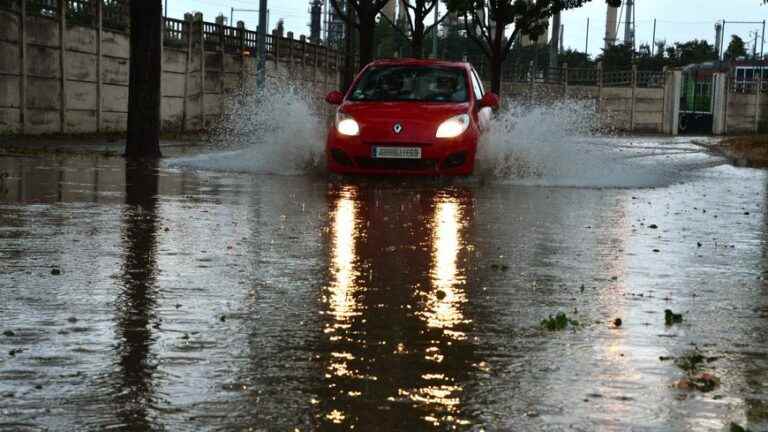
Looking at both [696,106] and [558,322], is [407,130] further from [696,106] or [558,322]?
[696,106]

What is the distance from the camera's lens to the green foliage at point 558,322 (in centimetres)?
591

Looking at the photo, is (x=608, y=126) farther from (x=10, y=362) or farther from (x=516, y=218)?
(x=10, y=362)

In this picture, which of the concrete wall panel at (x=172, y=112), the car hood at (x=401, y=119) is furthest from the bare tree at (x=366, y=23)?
the car hood at (x=401, y=119)

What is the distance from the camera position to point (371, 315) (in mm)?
6227

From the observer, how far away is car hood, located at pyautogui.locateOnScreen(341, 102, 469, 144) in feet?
50.7

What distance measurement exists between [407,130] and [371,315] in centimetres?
936

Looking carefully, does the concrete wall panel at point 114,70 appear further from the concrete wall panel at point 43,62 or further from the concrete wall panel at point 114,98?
the concrete wall panel at point 43,62

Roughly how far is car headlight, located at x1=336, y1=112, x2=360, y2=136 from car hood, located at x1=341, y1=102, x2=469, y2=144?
2.0 inches

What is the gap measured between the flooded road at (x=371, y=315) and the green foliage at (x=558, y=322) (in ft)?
0.12

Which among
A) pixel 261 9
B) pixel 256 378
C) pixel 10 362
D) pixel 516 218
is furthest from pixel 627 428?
pixel 261 9

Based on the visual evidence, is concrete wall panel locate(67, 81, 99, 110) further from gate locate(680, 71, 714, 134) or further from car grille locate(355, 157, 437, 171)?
gate locate(680, 71, 714, 134)

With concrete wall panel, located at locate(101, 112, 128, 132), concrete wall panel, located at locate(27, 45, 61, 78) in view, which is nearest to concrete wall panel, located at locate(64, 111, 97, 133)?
concrete wall panel, located at locate(101, 112, 128, 132)

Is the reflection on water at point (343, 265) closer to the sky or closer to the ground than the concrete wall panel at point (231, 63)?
closer to the ground

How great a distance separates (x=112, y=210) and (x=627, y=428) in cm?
748
